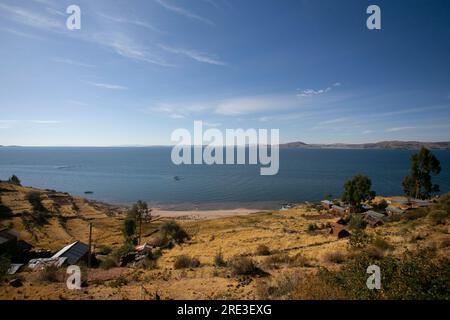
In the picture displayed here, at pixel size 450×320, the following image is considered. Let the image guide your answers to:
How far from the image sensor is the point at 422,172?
54125 mm

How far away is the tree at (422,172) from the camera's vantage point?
5188 cm

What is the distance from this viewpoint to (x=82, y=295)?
33.8 ft

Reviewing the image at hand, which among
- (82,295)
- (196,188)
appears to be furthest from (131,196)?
(82,295)

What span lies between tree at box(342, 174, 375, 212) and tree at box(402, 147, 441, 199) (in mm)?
15082

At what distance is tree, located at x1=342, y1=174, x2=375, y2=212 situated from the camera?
155 feet

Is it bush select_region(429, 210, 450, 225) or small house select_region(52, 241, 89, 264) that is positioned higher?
bush select_region(429, 210, 450, 225)

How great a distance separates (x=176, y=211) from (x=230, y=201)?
1931 centimetres

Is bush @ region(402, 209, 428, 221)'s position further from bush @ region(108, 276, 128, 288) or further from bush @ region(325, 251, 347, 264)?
bush @ region(108, 276, 128, 288)

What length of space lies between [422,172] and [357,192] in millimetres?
19629

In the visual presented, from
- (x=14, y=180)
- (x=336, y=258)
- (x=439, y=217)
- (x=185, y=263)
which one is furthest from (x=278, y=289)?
(x=14, y=180)

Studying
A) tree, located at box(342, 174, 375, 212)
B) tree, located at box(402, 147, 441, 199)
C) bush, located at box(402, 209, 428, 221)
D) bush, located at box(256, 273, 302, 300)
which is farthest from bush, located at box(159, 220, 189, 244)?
tree, located at box(402, 147, 441, 199)

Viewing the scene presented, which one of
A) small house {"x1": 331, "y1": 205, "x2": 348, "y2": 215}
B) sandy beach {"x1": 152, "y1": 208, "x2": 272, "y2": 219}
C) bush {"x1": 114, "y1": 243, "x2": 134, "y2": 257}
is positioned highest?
bush {"x1": 114, "y1": 243, "x2": 134, "y2": 257}
